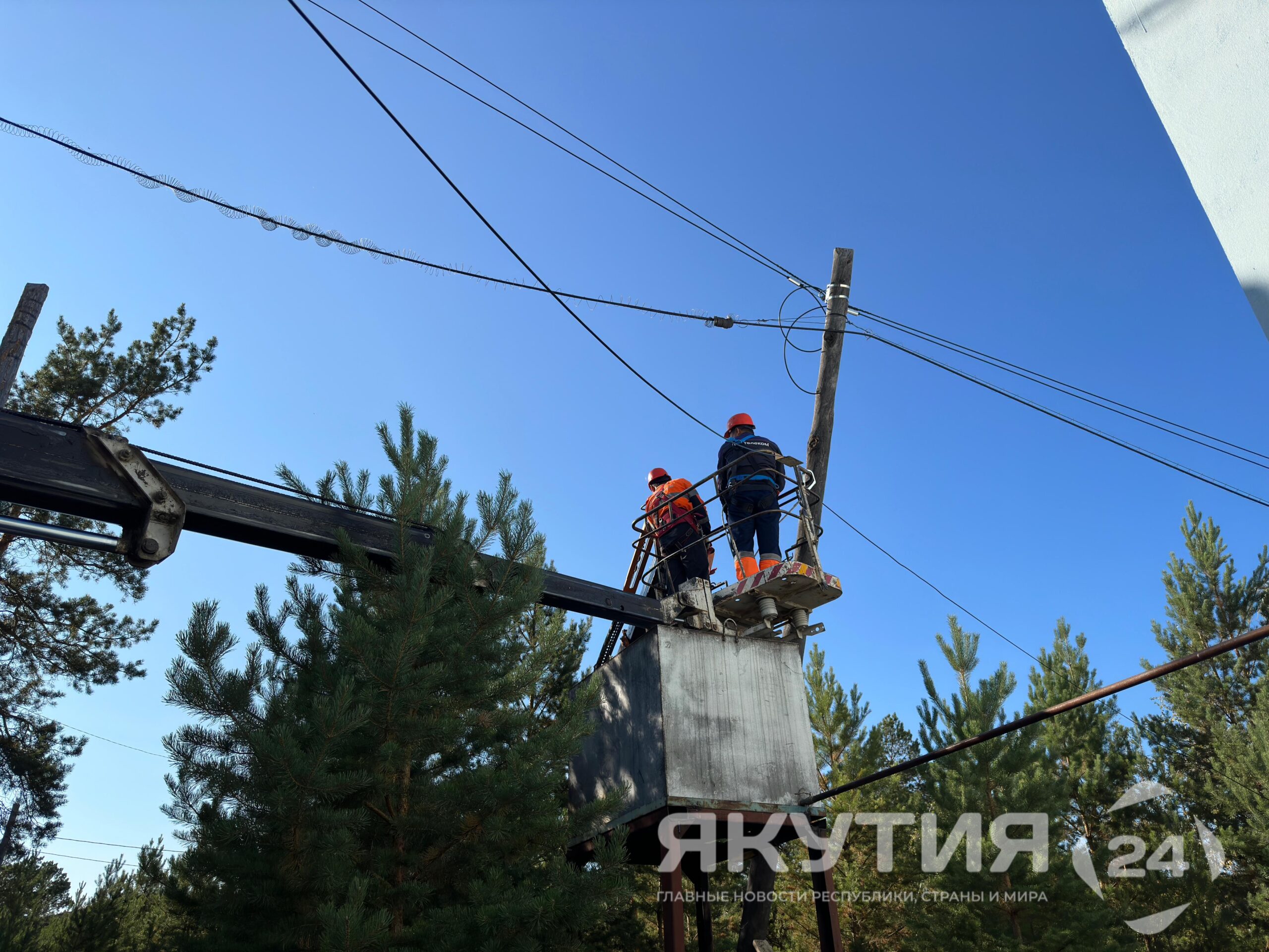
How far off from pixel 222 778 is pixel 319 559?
190cm

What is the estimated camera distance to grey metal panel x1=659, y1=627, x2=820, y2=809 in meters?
7.75

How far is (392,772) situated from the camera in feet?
21.3

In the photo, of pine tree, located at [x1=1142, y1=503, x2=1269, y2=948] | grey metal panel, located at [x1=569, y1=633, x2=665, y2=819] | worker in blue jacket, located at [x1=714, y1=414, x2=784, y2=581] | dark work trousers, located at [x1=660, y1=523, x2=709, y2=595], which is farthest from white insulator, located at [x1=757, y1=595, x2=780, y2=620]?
pine tree, located at [x1=1142, y1=503, x2=1269, y2=948]

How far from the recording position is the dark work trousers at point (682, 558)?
9586mm

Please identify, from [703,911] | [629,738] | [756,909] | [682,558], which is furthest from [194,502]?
[703,911]

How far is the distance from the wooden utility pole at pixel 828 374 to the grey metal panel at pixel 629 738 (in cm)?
265

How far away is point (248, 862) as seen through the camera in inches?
225

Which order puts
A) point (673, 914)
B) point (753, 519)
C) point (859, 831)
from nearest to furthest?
point (673, 914), point (753, 519), point (859, 831)

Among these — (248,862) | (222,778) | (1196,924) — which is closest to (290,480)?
(222,778)

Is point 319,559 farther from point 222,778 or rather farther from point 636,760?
point 636,760

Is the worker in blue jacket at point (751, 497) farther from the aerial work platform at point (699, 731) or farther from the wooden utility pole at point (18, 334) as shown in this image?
the wooden utility pole at point (18, 334)

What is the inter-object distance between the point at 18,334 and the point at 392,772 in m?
7.00

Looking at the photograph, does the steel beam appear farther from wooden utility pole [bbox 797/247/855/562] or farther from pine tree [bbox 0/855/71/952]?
pine tree [bbox 0/855/71/952]

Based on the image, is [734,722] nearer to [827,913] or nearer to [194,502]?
[827,913]
